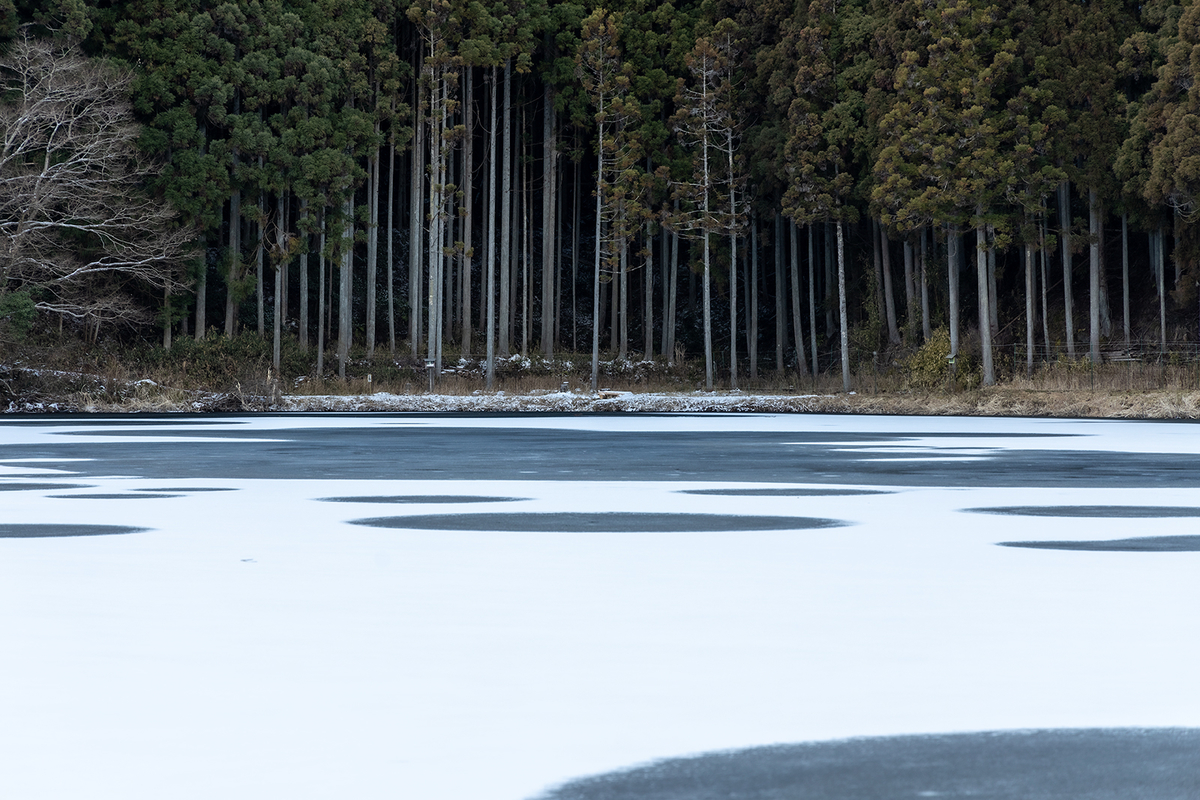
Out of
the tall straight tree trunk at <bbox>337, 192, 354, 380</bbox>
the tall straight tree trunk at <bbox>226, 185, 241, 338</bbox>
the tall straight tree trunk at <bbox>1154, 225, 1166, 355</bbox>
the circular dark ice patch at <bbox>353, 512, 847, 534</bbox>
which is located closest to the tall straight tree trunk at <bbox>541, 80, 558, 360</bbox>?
the tall straight tree trunk at <bbox>337, 192, 354, 380</bbox>

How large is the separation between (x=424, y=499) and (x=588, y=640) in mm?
6180

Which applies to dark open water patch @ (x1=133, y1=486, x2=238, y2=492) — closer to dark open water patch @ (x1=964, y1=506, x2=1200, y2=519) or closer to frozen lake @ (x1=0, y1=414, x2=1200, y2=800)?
frozen lake @ (x1=0, y1=414, x2=1200, y2=800)

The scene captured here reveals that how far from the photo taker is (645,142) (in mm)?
47781

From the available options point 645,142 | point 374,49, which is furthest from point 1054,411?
point 374,49

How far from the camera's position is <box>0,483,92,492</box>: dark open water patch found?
12156 millimetres

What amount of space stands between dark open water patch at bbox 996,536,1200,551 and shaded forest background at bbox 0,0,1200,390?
27.7 meters

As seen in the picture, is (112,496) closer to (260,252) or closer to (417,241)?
(260,252)

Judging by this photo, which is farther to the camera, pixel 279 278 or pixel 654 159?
pixel 654 159

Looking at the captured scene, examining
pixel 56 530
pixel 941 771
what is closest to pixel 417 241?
pixel 56 530

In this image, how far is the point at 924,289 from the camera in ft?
140

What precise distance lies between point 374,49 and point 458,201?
31.6 feet

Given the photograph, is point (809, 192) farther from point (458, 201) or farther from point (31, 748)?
point (31, 748)

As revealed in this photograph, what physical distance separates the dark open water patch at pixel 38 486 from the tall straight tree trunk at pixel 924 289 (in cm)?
3140

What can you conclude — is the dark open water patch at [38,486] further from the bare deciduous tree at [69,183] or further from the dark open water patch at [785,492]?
the bare deciduous tree at [69,183]
